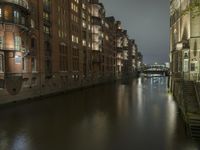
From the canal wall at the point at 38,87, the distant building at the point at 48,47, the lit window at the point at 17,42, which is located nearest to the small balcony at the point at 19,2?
the distant building at the point at 48,47

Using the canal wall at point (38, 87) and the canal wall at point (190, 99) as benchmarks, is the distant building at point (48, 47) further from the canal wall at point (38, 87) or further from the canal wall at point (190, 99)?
the canal wall at point (190, 99)

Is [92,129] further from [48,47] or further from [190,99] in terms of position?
[48,47]

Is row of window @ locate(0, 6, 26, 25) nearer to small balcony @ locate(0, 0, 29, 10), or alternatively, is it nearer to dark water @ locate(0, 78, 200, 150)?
small balcony @ locate(0, 0, 29, 10)

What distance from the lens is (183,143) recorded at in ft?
61.1

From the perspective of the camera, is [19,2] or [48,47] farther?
[48,47]

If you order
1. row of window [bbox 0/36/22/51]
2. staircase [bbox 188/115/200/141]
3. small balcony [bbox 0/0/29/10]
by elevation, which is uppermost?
small balcony [bbox 0/0/29/10]

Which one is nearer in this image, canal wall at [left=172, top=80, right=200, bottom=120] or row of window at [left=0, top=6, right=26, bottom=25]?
canal wall at [left=172, top=80, right=200, bottom=120]

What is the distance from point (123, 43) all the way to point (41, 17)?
11119cm

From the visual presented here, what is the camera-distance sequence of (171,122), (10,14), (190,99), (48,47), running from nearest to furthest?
(190,99)
(171,122)
(10,14)
(48,47)

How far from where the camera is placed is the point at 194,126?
69.6ft

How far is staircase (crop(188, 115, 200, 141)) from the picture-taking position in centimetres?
1989

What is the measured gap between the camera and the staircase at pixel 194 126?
19.9 metres

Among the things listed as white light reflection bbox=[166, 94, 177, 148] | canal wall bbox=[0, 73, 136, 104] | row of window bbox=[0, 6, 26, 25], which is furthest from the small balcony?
white light reflection bbox=[166, 94, 177, 148]

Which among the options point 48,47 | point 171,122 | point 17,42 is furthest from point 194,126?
point 48,47
